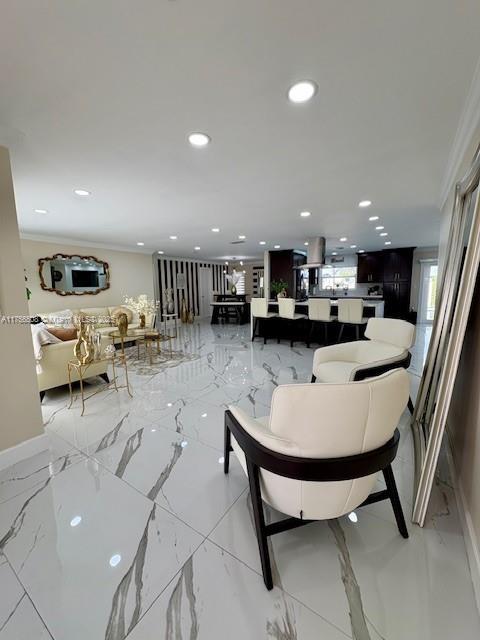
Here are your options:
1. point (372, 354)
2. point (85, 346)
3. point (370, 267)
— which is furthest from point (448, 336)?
point (370, 267)

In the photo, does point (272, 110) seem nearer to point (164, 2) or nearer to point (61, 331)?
point (164, 2)

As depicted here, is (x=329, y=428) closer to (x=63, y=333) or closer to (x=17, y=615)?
(x=17, y=615)

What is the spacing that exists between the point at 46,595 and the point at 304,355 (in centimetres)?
440

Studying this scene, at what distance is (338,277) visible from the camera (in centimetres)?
973

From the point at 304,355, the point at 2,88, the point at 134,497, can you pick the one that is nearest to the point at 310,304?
the point at 304,355

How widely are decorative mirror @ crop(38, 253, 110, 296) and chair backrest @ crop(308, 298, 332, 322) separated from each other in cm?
528

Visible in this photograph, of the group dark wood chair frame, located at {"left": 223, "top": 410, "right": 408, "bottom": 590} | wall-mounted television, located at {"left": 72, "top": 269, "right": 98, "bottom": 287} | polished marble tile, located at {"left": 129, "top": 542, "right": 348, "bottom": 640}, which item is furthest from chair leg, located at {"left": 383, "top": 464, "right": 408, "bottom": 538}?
wall-mounted television, located at {"left": 72, "top": 269, "right": 98, "bottom": 287}

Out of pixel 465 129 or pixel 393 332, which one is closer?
pixel 465 129

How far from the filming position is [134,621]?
3.30 feet

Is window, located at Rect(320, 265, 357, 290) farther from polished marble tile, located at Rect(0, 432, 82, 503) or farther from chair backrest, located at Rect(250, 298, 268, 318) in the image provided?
polished marble tile, located at Rect(0, 432, 82, 503)

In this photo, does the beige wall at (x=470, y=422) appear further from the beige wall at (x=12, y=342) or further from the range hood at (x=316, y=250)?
the range hood at (x=316, y=250)

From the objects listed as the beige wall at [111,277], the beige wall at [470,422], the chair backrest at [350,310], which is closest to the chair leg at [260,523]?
the beige wall at [470,422]

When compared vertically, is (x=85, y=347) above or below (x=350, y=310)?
below

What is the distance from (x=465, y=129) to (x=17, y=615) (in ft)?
12.6
